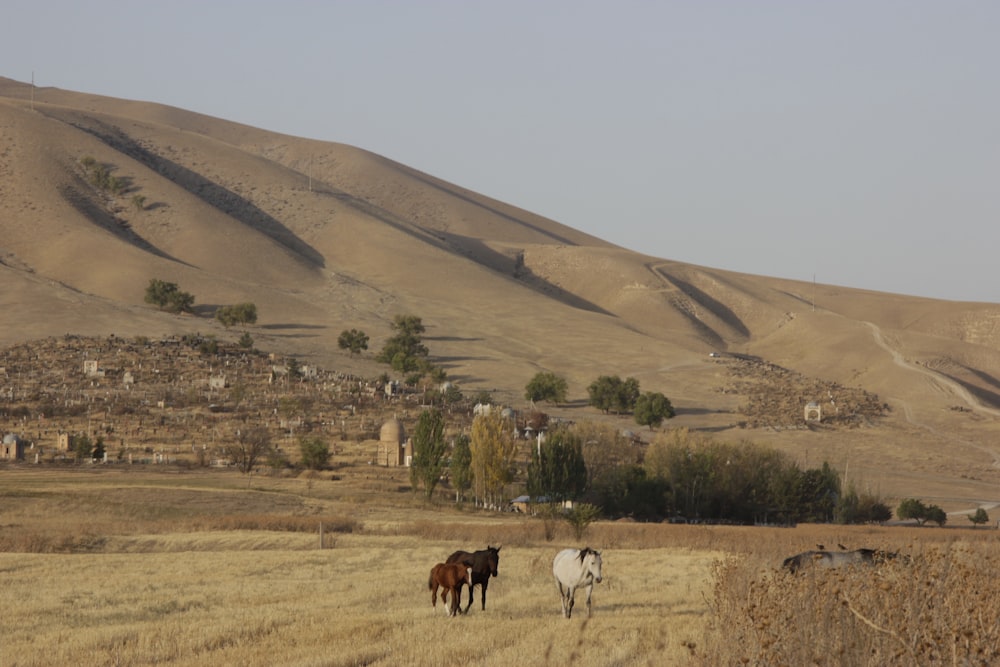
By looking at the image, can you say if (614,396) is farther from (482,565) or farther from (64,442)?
(482,565)

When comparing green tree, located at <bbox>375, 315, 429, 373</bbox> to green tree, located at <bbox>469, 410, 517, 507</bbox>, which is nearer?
green tree, located at <bbox>469, 410, 517, 507</bbox>

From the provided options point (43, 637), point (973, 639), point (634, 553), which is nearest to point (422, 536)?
point (634, 553)

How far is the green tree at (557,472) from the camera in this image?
7469 cm

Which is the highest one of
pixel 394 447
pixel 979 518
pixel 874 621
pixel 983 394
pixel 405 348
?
pixel 405 348

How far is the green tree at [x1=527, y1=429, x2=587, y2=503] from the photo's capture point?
74688 mm

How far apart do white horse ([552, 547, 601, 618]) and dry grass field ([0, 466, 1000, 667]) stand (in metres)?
0.45

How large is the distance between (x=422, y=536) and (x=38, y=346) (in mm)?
94190

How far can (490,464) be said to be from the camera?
246ft

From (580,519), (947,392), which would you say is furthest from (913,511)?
(947,392)

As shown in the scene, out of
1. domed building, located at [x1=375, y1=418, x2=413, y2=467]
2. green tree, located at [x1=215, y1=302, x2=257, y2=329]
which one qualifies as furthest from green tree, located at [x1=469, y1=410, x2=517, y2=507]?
green tree, located at [x1=215, y1=302, x2=257, y2=329]

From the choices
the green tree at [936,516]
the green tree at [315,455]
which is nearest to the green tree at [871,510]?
the green tree at [936,516]

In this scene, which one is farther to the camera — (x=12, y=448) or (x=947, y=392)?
(x=947, y=392)

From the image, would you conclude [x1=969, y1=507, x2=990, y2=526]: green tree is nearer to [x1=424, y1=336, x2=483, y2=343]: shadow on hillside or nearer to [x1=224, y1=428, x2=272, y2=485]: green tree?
[x1=224, y1=428, x2=272, y2=485]: green tree

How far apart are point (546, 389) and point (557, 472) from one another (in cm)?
5496
